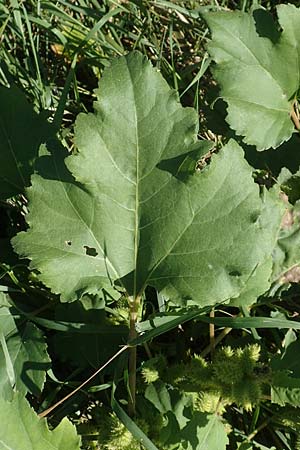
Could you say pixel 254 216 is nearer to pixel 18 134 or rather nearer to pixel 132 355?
pixel 132 355

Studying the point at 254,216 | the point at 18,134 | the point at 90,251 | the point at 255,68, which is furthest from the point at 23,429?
the point at 255,68

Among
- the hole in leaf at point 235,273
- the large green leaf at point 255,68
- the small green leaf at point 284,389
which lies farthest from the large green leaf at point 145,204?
the large green leaf at point 255,68

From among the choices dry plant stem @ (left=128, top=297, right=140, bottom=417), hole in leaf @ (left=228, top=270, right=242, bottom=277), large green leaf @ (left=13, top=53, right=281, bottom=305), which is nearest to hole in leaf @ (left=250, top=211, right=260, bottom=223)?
large green leaf @ (left=13, top=53, right=281, bottom=305)

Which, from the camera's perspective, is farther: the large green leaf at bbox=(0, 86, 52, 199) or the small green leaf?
the large green leaf at bbox=(0, 86, 52, 199)

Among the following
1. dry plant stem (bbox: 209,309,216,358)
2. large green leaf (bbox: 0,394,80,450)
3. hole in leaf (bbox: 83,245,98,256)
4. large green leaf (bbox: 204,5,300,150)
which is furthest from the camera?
large green leaf (bbox: 204,5,300,150)

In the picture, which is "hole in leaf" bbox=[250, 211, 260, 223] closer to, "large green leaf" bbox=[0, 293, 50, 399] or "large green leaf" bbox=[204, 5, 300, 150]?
"large green leaf" bbox=[204, 5, 300, 150]

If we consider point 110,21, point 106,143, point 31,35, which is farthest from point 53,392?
point 110,21
